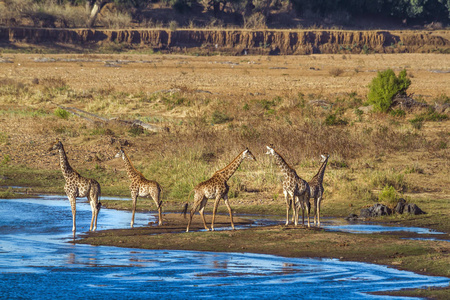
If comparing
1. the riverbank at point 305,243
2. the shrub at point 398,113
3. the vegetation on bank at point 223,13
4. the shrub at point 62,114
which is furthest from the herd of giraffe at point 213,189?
the vegetation on bank at point 223,13

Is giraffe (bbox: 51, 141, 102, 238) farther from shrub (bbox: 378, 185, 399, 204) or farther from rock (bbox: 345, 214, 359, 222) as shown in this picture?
shrub (bbox: 378, 185, 399, 204)

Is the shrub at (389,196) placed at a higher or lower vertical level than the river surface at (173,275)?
higher

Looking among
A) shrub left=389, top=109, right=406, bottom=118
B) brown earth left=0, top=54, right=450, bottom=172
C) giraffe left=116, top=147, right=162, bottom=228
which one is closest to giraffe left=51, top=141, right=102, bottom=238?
giraffe left=116, top=147, right=162, bottom=228

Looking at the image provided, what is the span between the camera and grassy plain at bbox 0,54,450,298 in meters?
13.8

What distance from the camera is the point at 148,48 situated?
86.8 metres

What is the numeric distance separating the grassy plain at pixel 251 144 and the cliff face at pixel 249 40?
3476 centimetres

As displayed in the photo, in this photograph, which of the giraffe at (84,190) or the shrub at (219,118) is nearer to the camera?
the giraffe at (84,190)

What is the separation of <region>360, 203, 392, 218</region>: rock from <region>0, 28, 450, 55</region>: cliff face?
70.9 meters

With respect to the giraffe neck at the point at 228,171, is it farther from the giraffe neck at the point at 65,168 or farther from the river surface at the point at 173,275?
the giraffe neck at the point at 65,168

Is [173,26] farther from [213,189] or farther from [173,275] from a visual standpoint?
[173,275]

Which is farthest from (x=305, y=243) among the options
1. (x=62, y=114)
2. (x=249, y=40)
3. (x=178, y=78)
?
(x=249, y=40)

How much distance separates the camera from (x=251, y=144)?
24.8 m

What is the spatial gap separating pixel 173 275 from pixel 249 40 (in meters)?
82.4

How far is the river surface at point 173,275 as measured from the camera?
9.77m
